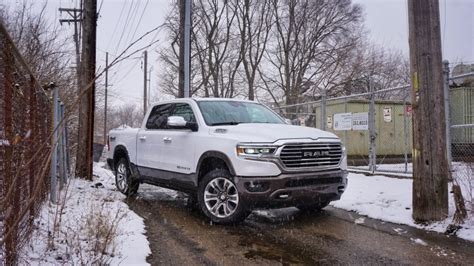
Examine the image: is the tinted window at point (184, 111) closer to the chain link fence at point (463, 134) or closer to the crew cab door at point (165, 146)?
the crew cab door at point (165, 146)

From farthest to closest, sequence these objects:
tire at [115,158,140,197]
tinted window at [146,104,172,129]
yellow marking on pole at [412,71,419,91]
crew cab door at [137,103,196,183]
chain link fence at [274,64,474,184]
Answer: tire at [115,158,140,197]
chain link fence at [274,64,474,184]
tinted window at [146,104,172,129]
crew cab door at [137,103,196,183]
yellow marking on pole at [412,71,419,91]

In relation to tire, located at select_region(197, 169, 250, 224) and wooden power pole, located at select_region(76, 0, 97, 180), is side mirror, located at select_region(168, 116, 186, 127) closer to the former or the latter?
tire, located at select_region(197, 169, 250, 224)

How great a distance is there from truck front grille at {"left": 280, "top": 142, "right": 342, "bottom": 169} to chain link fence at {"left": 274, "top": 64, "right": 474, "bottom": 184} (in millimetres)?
1747

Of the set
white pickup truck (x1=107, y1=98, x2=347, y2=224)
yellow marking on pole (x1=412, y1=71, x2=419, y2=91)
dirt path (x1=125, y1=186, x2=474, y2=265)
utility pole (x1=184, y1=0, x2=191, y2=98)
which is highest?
utility pole (x1=184, y1=0, x2=191, y2=98)

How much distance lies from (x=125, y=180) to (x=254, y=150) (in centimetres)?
421

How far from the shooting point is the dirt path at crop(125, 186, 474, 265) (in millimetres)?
4645

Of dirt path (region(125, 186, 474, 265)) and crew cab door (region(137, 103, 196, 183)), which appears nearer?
dirt path (region(125, 186, 474, 265))

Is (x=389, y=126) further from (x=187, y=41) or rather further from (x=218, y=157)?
(x=218, y=157)

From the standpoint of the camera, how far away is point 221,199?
620cm

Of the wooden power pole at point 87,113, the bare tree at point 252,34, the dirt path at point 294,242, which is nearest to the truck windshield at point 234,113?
the dirt path at point 294,242

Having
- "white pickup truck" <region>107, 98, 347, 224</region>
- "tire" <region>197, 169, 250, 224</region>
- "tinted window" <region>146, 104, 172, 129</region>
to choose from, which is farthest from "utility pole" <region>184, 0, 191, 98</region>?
"tire" <region>197, 169, 250, 224</region>

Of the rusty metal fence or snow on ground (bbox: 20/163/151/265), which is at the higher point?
the rusty metal fence

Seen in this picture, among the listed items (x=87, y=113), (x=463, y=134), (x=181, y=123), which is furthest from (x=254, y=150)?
(x=463, y=134)

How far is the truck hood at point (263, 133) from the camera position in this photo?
593 centimetres
